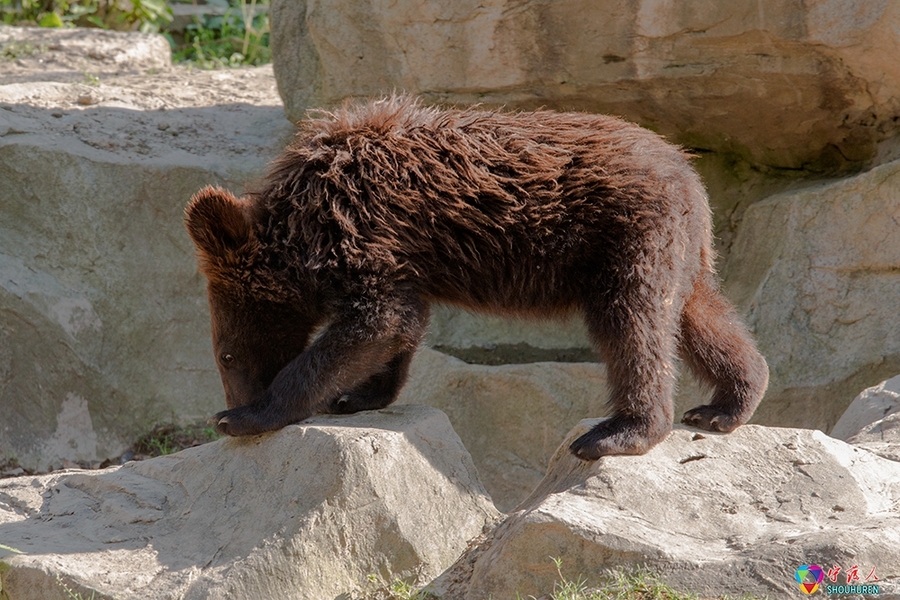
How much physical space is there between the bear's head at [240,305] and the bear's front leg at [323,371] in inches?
14.6

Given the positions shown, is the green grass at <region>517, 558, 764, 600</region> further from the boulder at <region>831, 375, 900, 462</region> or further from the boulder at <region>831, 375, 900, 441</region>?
the boulder at <region>831, 375, 900, 441</region>

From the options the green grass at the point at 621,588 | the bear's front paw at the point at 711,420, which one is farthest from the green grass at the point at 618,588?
the bear's front paw at the point at 711,420

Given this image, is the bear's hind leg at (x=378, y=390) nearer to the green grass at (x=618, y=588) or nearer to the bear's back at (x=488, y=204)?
the bear's back at (x=488, y=204)

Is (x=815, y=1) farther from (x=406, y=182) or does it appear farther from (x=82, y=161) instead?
(x=82, y=161)

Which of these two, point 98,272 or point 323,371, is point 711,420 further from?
point 98,272

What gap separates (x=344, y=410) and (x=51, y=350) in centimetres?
343

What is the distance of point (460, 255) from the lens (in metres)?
5.10

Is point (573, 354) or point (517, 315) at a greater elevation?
point (517, 315)

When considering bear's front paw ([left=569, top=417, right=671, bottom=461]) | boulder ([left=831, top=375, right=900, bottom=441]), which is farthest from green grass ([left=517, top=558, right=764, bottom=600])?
boulder ([left=831, top=375, right=900, bottom=441])

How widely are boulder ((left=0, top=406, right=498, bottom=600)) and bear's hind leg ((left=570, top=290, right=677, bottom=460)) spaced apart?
0.76 metres

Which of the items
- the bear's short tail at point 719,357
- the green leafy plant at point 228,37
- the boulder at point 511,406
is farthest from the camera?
the green leafy plant at point 228,37

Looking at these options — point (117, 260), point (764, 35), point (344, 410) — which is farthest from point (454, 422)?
point (764, 35)

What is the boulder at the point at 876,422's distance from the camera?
5.07 metres

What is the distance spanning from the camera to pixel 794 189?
757 centimetres
